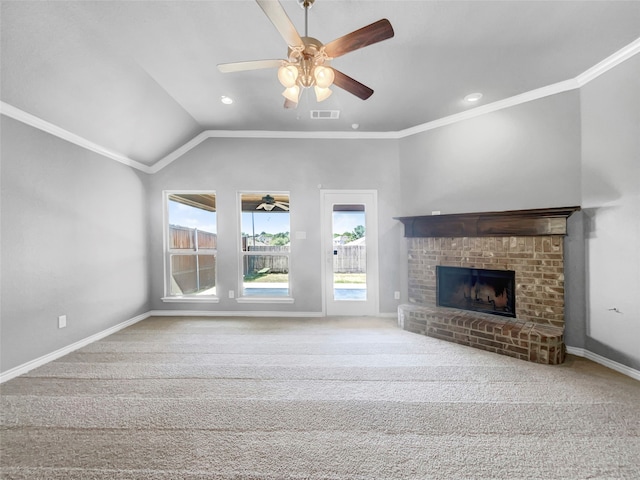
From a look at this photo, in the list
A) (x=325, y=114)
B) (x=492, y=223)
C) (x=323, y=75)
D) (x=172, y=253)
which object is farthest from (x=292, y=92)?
(x=172, y=253)

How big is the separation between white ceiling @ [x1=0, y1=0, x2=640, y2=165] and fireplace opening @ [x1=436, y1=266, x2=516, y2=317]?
217 cm

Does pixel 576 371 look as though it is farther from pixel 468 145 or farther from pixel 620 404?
pixel 468 145

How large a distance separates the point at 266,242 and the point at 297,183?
110 cm

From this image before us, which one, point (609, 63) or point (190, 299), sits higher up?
point (609, 63)

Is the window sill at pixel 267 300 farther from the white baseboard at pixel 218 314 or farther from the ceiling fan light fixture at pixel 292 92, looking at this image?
the ceiling fan light fixture at pixel 292 92

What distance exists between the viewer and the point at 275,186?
4.09 metres

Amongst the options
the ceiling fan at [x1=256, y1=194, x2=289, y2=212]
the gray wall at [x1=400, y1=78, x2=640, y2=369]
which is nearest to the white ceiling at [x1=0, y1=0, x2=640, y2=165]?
the gray wall at [x1=400, y1=78, x2=640, y2=369]

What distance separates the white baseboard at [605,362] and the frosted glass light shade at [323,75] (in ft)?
11.9

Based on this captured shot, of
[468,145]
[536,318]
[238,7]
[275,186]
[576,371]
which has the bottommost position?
[576,371]

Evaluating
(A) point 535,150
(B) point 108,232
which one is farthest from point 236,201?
(A) point 535,150

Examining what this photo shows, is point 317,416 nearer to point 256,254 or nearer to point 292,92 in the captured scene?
point 292,92

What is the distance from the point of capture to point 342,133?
157 inches

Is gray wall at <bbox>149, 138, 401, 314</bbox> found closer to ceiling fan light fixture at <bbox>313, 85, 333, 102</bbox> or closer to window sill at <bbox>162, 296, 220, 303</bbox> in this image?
window sill at <bbox>162, 296, 220, 303</bbox>

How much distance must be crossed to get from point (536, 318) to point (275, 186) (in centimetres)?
383
